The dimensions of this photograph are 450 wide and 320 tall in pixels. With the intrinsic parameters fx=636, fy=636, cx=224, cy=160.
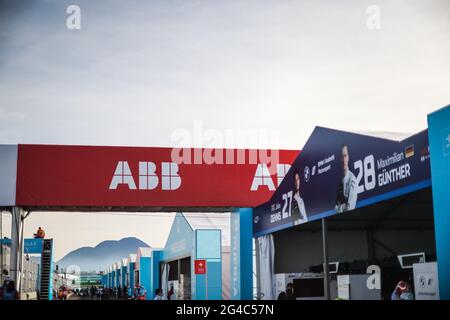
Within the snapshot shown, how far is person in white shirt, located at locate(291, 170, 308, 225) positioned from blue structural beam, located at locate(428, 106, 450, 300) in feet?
18.6

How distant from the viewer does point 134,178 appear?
19688mm

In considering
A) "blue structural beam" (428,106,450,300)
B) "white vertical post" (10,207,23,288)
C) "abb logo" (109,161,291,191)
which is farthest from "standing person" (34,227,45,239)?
"blue structural beam" (428,106,450,300)

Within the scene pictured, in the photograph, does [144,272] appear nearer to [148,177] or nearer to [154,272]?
[154,272]

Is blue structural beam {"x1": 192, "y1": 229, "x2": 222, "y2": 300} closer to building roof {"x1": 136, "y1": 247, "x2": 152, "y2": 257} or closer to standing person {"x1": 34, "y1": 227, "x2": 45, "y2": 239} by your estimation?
standing person {"x1": 34, "y1": 227, "x2": 45, "y2": 239}

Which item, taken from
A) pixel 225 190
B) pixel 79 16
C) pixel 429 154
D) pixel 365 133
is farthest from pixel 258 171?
pixel 79 16

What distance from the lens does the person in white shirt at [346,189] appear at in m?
9.62

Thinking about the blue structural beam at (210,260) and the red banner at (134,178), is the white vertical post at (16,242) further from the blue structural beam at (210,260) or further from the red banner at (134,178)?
the blue structural beam at (210,260)

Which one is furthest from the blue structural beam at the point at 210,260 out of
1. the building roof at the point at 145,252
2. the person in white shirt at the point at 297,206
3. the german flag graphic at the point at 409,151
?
the building roof at the point at 145,252

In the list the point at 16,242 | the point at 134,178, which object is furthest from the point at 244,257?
the point at 16,242

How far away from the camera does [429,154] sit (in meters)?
7.12

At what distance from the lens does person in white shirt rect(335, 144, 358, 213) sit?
31.6 ft

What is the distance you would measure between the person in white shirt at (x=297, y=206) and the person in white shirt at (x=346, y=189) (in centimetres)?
185

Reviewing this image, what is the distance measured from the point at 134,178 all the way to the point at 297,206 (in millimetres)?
8302
